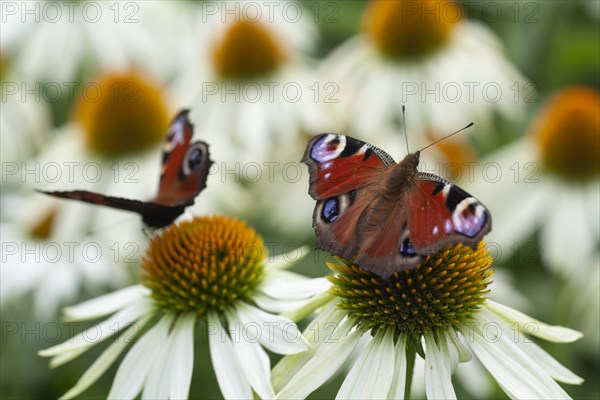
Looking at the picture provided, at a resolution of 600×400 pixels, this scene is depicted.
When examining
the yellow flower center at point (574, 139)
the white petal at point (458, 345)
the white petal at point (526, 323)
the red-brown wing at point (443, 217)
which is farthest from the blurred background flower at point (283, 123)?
the red-brown wing at point (443, 217)

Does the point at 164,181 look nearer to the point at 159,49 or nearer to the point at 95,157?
the point at 95,157

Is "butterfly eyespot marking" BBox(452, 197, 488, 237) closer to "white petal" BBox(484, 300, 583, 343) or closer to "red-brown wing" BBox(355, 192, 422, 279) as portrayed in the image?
"red-brown wing" BBox(355, 192, 422, 279)

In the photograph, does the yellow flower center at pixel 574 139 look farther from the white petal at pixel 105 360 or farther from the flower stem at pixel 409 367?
the white petal at pixel 105 360

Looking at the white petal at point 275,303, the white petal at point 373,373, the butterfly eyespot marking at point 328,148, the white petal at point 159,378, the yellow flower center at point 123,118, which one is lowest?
the white petal at point 159,378

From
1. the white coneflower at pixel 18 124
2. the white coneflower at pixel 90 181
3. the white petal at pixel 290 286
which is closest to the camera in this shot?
the white petal at pixel 290 286

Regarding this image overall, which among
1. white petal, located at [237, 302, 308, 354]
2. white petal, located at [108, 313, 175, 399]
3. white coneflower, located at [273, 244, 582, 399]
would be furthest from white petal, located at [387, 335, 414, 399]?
white petal, located at [108, 313, 175, 399]

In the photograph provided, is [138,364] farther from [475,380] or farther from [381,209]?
[475,380]
